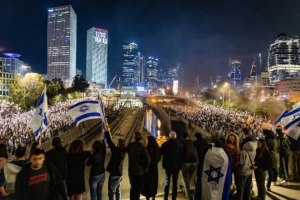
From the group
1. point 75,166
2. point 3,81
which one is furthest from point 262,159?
point 3,81

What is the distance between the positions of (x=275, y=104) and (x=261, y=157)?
5181 cm

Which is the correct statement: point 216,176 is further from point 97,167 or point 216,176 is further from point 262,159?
point 97,167

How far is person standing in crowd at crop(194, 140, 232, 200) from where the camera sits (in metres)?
4.85

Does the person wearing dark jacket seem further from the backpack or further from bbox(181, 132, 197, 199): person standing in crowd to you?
the backpack

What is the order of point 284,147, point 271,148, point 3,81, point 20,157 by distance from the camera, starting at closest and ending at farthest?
point 20,157
point 271,148
point 284,147
point 3,81

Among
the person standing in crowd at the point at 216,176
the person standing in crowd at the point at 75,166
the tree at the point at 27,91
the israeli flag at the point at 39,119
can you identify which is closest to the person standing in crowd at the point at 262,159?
the person standing in crowd at the point at 216,176

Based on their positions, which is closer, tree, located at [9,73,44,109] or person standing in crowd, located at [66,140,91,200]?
person standing in crowd, located at [66,140,91,200]

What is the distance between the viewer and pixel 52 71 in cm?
19850

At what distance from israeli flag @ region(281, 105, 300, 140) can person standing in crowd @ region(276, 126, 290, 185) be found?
10.4 inches

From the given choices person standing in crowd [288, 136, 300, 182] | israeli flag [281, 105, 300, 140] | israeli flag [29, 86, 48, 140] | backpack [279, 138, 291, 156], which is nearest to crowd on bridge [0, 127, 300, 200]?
backpack [279, 138, 291, 156]

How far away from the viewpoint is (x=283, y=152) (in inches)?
319

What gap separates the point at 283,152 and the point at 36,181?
23.6ft

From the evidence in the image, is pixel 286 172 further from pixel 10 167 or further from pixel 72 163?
pixel 10 167

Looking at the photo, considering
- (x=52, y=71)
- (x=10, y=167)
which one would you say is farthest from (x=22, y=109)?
(x=52, y=71)
